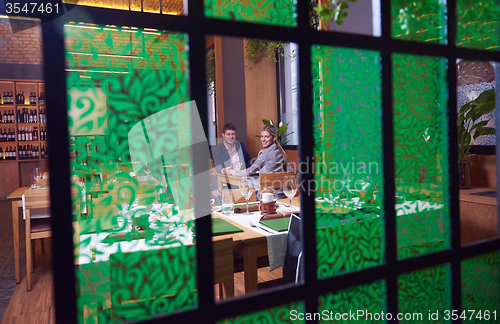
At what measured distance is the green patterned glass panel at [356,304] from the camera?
1424 mm

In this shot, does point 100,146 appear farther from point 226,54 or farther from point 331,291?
point 226,54

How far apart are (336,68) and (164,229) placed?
36.9 inches

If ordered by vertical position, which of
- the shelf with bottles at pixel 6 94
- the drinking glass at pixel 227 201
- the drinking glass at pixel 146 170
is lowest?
the drinking glass at pixel 227 201

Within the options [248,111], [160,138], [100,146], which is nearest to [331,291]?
[160,138]

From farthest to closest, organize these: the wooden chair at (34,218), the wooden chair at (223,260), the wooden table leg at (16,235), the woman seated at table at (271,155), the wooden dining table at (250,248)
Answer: the woman seated at table at (271,155)
the wooden table leg at (16,235)
the wooden chair at (34,218)
the wooden dining table at (250,248)
the wooden chair at (223,260)

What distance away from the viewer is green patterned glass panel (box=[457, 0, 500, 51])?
180cm

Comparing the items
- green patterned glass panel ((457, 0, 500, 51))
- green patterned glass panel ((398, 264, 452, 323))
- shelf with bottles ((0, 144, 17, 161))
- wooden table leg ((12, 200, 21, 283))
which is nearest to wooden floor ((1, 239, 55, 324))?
wooden table leg ((12, 200, 21, 283))

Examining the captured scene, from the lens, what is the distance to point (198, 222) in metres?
1.15

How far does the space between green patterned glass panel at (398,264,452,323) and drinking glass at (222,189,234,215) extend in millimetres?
1249

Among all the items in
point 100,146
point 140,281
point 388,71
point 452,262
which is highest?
point 388,71

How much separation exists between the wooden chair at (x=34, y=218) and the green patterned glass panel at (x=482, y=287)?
3028 millimetres

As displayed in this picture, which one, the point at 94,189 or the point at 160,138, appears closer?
the point at 94,189

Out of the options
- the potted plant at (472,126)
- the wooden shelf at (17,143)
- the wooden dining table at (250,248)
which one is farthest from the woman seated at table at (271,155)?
the wooden shelf at (17,143)

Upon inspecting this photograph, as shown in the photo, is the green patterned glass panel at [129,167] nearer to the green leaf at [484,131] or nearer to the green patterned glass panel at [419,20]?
the green patterned glass panel at [419,20]
